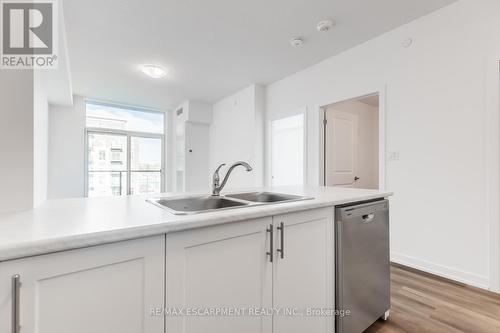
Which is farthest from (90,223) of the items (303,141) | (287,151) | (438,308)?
(287,151)

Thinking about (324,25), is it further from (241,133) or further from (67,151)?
(67,151)

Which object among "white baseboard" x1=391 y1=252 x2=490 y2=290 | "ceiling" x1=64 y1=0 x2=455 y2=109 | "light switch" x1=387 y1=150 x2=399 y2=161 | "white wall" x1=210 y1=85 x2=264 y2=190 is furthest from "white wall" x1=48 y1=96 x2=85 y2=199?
"white baseboard" x1=391 y1=252 x2=490 y2=290

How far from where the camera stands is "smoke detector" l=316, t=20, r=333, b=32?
8.34 feet

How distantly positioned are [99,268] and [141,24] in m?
2.80

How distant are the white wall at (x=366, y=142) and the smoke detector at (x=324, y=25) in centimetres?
163

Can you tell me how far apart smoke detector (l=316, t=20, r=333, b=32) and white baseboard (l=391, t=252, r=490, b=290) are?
266 centimetres

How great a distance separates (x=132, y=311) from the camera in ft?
2.53

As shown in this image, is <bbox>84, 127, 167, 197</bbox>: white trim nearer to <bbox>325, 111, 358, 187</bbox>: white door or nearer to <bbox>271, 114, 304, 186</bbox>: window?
<bbox>271, 114, 304, 186</bbox>: window

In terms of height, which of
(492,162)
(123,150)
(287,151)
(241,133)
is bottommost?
(492,162)

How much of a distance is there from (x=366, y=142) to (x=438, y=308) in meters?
3.20

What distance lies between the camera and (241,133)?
483 cm

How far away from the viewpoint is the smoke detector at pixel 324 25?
8.34 ft

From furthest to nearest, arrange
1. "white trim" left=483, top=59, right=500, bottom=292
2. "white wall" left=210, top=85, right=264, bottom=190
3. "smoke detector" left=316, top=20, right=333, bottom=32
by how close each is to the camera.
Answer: "white wall" left=210, top=85, right=264, bottom=190
"smoke detector" left=316, top=20, right=333, bottom=32
"white trim" left=483, top=59, right=500, bottom=292
